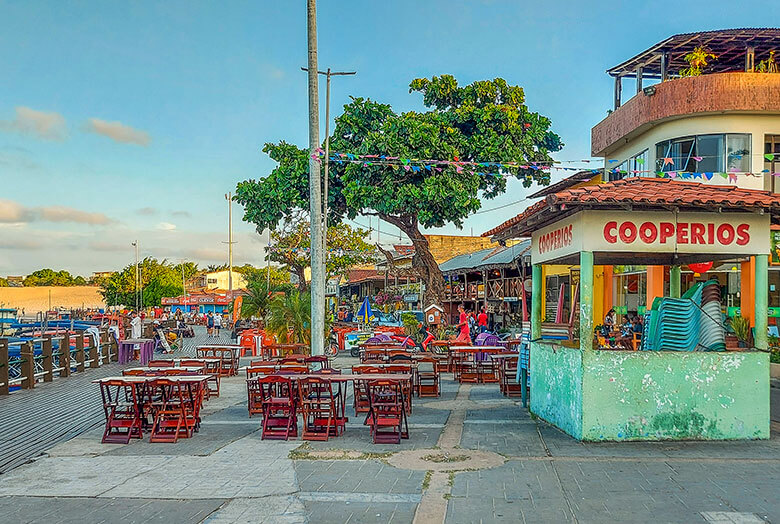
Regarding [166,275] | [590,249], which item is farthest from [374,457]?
[166,275]

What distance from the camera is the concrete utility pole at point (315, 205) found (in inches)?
624

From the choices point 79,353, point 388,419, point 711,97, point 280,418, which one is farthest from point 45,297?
point 388,419

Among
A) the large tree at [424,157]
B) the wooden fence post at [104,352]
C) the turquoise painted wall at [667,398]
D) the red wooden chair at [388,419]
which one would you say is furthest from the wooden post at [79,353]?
the turquoise painted wall at [667,398]

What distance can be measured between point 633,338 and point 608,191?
11.6 m

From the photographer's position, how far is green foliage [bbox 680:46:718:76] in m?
21.3

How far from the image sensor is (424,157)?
27.2 m

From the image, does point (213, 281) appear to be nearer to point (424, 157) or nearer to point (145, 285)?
point (145, 285)

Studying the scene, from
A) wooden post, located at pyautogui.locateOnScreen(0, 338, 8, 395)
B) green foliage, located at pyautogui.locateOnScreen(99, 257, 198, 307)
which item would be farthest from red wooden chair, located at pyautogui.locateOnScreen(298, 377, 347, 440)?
green foliage, located at pyautogui.locateOnScreen(99, 257, 198, 307)

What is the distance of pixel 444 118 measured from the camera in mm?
28438

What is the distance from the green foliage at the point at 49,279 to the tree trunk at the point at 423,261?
332 ft

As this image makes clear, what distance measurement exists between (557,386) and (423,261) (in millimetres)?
19899

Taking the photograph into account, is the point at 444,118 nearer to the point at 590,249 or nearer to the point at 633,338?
the point at 633,338

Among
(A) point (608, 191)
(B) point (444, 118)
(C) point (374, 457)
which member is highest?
(B) point (444, 118)

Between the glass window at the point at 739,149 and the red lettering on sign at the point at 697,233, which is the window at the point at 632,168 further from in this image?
the red lettering on sign at the point at 697,233
